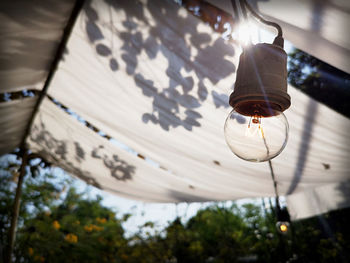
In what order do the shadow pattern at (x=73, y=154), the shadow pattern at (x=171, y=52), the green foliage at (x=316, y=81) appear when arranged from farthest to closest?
the green foliage at (x=316, y=81)
the shadow pattern at (x=73, y=154)
the shadow pattern at (x=171, y=52)

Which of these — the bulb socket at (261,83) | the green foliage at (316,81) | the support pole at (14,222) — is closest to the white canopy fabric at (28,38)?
the bulb socket at (261,83)

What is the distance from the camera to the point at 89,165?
3.80 meters

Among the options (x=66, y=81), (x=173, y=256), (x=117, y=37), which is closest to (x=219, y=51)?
(x=117, y=37)

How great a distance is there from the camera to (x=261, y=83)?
944 mm

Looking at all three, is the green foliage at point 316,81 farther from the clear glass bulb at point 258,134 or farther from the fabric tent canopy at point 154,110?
the clear glass bulb at point 258,134

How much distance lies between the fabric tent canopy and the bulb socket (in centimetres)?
65

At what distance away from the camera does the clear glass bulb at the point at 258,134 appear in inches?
40.2

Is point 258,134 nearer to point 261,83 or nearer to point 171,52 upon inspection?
point 261,83

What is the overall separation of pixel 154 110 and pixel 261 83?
1.45 meters

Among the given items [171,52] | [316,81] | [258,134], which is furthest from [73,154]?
[316,81]

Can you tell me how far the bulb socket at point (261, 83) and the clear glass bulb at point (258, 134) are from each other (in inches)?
0.9

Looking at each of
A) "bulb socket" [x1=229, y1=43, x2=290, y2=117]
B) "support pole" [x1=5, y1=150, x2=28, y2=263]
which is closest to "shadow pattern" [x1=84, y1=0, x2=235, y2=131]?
"bulb socket" [x1=229, y1=43, x2=290, y2=117]

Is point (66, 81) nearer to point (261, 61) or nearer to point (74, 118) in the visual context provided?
point (74, 118)

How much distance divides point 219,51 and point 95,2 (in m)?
0.77
